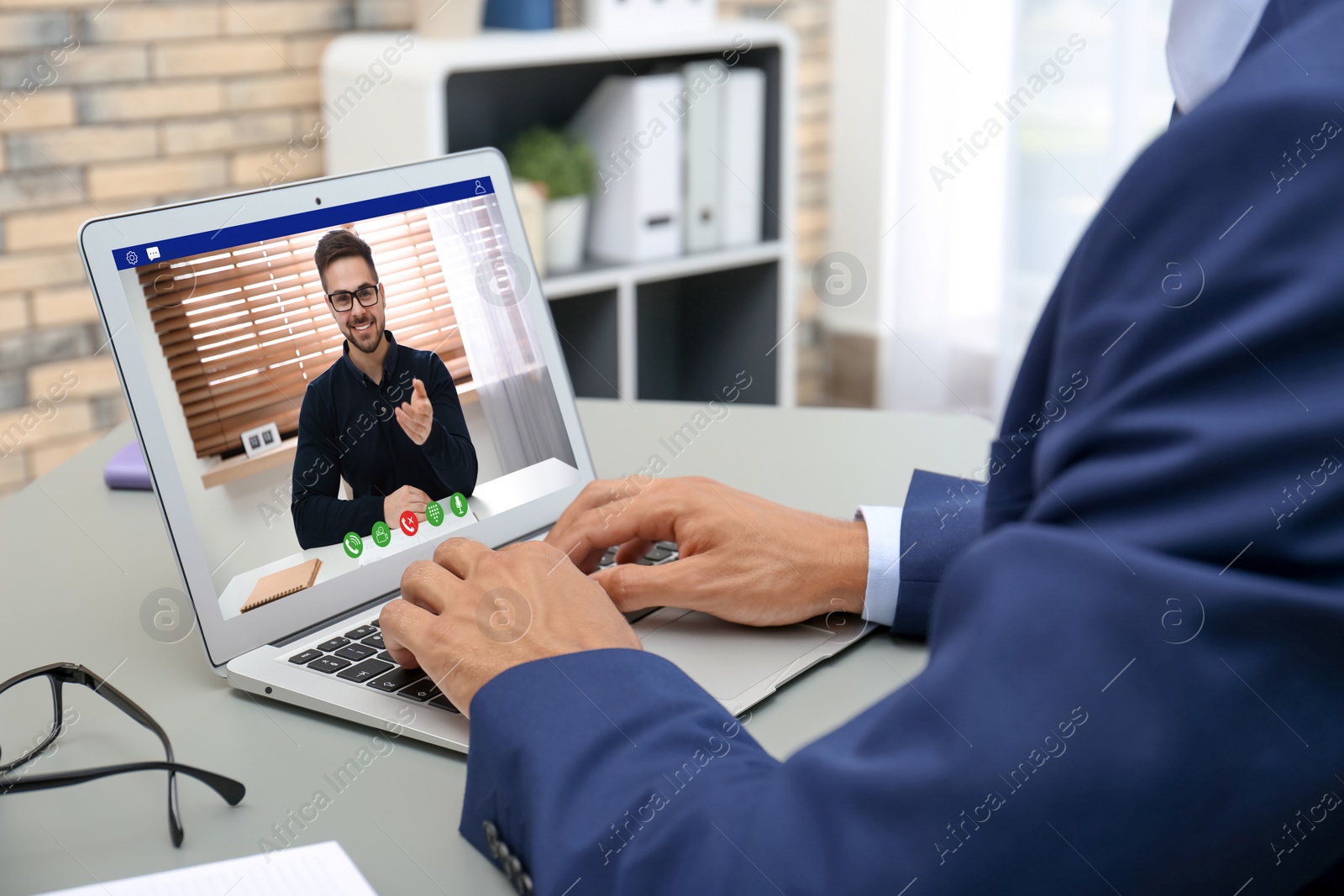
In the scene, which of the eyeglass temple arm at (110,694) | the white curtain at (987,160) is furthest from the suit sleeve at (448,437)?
the white curtain at (987,160)

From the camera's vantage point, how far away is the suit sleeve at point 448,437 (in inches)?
34.2

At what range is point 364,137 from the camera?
2205 mm

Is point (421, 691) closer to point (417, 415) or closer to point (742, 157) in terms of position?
point (417, 415)

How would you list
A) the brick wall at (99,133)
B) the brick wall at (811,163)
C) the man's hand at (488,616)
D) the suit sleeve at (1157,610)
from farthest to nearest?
the brick wall at (811,163)
the brick wall at (99,133)
the man's hand at (488,616)
the suit sleeve at (1157,610)

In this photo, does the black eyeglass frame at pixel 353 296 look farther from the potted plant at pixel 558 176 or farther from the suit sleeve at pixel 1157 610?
the potted plant at pixel 558 176

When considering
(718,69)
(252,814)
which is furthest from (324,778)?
(718,69)

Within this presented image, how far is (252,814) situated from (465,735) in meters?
0.12

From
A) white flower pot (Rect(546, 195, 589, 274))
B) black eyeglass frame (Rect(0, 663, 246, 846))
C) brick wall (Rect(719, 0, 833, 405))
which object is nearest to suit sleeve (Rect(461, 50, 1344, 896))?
black eyeglass frame (Rect(0, 663, 246, 846))

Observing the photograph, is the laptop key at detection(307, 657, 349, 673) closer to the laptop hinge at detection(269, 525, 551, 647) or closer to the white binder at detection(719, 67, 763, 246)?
the laptop hinge at detection(269, 525, 551, 647)

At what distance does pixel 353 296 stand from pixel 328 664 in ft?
0.83

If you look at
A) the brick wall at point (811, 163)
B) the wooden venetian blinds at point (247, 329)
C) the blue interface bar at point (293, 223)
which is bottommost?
the brick wall at point (811, 163)

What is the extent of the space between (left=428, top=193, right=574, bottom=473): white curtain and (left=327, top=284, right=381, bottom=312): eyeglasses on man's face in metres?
0.07

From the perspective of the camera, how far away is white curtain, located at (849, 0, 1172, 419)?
2.62 m

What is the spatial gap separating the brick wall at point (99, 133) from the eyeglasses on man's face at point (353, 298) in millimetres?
1546
